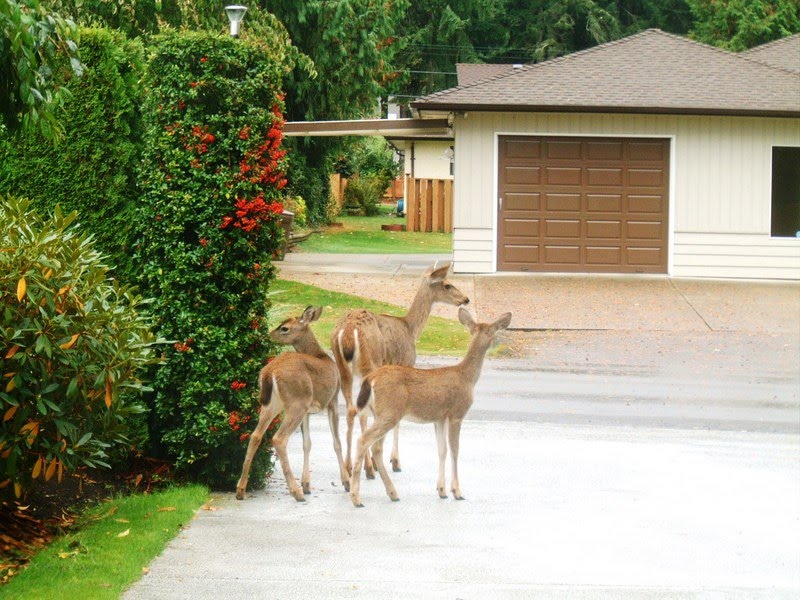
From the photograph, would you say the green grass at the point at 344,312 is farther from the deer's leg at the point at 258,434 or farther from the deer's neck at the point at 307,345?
the deer's leg at the point at 258,434

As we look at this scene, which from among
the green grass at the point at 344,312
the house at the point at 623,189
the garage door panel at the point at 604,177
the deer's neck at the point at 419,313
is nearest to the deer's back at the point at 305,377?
the deer's neck at the point at 419,313

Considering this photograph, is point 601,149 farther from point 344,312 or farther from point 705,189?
point 344,312

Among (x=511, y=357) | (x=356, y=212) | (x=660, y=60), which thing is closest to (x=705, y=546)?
(x=511, y=357)

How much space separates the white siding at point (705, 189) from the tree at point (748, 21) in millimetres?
28197

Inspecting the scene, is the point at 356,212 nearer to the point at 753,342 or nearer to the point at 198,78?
the point at 753,342

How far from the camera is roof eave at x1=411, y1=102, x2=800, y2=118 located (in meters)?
25.2

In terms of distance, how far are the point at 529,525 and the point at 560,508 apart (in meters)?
0.58

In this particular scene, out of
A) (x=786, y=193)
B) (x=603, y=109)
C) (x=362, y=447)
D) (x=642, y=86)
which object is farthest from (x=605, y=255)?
(x=362, y=447)

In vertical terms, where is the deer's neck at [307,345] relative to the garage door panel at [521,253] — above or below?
above

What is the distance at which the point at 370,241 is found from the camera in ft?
122

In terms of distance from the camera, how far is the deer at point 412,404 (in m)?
8.50

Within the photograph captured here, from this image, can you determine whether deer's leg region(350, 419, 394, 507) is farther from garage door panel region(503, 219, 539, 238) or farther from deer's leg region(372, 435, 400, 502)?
garage door panel region(503, 219, 539, 238)

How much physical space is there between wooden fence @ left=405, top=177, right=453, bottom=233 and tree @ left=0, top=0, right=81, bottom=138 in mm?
35545

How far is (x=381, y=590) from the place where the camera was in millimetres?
6773
